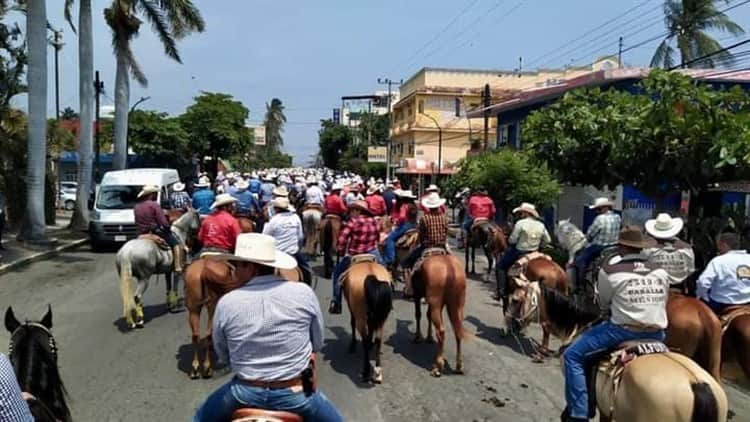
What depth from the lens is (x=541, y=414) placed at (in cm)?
661

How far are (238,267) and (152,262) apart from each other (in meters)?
5.90

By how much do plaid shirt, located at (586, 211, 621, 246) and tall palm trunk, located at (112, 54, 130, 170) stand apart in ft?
66.8

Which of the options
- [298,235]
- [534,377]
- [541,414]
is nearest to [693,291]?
[534,377]

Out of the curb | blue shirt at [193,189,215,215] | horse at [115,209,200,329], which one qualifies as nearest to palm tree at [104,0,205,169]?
the curb

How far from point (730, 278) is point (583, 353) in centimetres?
230

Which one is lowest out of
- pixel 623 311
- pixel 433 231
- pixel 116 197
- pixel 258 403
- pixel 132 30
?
pixel 258 403

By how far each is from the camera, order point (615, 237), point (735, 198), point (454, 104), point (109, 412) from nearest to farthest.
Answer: point (109, 412) < point (615, 237) < point (735, 198) < point (454, 104)

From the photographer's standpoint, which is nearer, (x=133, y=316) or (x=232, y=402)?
(x=232, y=402)

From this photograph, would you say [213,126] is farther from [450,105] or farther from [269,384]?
[269,384]

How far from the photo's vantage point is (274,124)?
123 meters

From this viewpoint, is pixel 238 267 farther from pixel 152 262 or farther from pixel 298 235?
pixel 152 262

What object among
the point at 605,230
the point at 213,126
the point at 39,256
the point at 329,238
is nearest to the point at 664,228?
the point at 605,230

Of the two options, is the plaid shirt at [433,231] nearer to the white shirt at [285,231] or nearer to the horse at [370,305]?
the horse at [370,305]

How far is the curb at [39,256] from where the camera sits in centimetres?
1488
